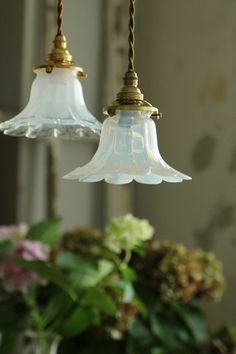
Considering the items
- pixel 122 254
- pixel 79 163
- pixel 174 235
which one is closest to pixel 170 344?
pixel 122 254

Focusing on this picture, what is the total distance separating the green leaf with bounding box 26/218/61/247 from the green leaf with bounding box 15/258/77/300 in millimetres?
124

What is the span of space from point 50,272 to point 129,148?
57 cm

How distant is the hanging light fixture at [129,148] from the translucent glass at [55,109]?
8 centimetres

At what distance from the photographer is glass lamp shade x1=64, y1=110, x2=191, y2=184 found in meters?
0.67

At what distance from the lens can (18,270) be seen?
1.23 meters

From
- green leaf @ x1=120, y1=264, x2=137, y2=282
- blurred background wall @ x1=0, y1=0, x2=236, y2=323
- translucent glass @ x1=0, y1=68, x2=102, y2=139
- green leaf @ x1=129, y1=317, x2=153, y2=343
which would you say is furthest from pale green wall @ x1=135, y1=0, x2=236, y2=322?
translucent glass @ x1=0, y1=68, x2=102, y2=139

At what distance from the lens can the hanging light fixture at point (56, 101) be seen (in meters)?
0.78

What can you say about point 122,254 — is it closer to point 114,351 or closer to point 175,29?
point 114,351

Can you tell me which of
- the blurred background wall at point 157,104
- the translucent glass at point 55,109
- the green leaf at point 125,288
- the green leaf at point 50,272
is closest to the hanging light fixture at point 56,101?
the translucent glass at point 55,109

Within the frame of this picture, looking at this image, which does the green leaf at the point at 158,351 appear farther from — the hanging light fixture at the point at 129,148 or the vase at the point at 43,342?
the hanging light fixture at the point at 129,148

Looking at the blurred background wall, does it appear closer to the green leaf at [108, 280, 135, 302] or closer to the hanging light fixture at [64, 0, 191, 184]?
the green leaf at [108, 280, 135, 302]

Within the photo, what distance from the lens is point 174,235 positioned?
1.91m

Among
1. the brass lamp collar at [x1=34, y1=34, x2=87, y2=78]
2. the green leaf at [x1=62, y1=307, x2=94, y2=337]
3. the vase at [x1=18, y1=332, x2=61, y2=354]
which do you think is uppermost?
the brass lamp collar at [x1=34, y1=34, x2=87, y2=78]

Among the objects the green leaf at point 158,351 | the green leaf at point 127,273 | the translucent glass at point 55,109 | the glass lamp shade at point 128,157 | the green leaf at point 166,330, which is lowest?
the green leaf at point 158,351
